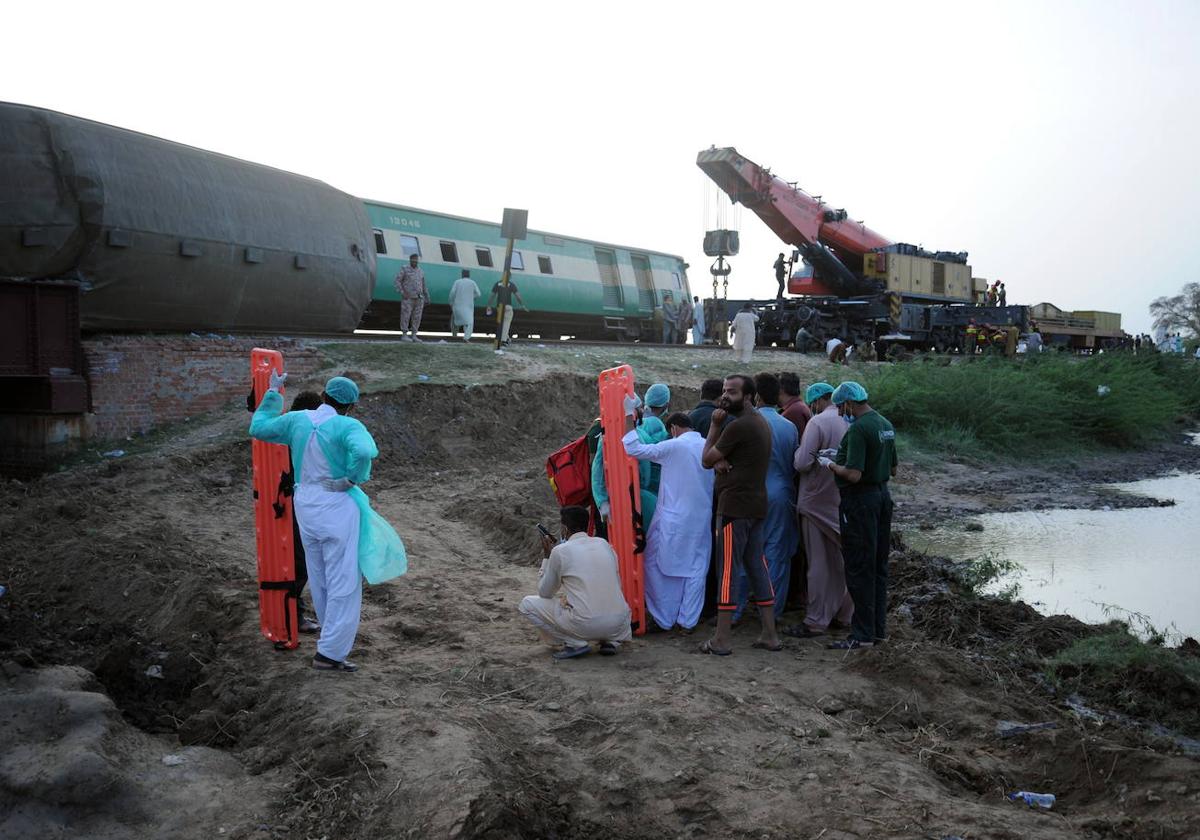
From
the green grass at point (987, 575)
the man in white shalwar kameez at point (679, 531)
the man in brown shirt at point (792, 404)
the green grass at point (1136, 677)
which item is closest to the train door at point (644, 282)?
the green grass at point (987, 575)

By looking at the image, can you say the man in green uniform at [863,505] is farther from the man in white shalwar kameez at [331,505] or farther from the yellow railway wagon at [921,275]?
the yellow railway wagon at [921,275]

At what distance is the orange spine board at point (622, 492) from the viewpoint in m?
6.61

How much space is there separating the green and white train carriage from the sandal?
14.7 m

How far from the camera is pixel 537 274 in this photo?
24.1 metres

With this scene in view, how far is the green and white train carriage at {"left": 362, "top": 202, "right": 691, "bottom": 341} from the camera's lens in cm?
2034

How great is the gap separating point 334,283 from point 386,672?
1049 cm

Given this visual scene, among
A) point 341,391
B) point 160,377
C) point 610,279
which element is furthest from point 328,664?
point 610,279

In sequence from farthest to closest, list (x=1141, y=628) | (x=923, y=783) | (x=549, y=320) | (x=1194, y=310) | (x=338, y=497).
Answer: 1. (x=1194, y=310)
2. (x=549, y=320)
3. (x=1141, y=628)
4. (x=338, y=497)
5. (x=923, y=783)

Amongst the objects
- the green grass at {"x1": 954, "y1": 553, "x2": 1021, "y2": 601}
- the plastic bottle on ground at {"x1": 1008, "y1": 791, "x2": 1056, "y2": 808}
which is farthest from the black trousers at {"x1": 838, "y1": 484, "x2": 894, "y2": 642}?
the green grass at {"x1": 954, "y1": 553, "x2": 1021, "y2": 601}

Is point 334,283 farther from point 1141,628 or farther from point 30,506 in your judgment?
point 1141,628

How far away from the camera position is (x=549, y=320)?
25.4m

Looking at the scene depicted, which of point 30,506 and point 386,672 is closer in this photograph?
point 386,672

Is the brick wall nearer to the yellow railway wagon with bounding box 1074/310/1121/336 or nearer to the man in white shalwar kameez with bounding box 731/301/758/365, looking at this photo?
the man in white shalwar kameez with bounding box 731/301/758/365

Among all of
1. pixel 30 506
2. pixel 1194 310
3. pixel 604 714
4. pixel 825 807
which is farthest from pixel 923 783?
pixel 1194 310
